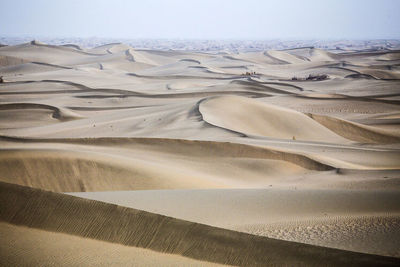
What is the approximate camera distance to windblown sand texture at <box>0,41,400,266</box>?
458 centimetres

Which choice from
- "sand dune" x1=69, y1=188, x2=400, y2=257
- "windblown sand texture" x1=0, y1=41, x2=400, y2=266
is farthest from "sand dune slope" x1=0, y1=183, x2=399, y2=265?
"sand dune" x1=69, y1=188, x2=400, y2=257

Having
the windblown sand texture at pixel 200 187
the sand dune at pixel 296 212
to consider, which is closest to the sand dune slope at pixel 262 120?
the windblown sand texture at pixel 200 187

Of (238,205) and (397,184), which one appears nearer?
(238,205)

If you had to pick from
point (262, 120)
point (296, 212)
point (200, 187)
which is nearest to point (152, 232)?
point (296, 212)

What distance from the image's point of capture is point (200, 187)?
31.5ft

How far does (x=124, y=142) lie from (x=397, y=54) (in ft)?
218

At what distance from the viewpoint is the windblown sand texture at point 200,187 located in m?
4.58

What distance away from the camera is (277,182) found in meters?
10.7

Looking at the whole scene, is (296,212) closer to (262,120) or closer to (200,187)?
(200,187)

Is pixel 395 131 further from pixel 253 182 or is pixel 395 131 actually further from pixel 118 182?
pixel 118 182

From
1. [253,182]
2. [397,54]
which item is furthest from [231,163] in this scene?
[397,54]

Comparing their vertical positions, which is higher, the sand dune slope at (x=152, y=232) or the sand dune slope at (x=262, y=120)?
the sand dune slope at (x=152, y=232)

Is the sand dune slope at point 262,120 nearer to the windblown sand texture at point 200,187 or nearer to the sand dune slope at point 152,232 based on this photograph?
the windblown sand texture at point 200,187

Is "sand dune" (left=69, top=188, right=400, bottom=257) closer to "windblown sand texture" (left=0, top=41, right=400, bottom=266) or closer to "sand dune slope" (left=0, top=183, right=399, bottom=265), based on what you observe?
"windblown sand texture" (left=0, top=41, right=400, bottom=266)
